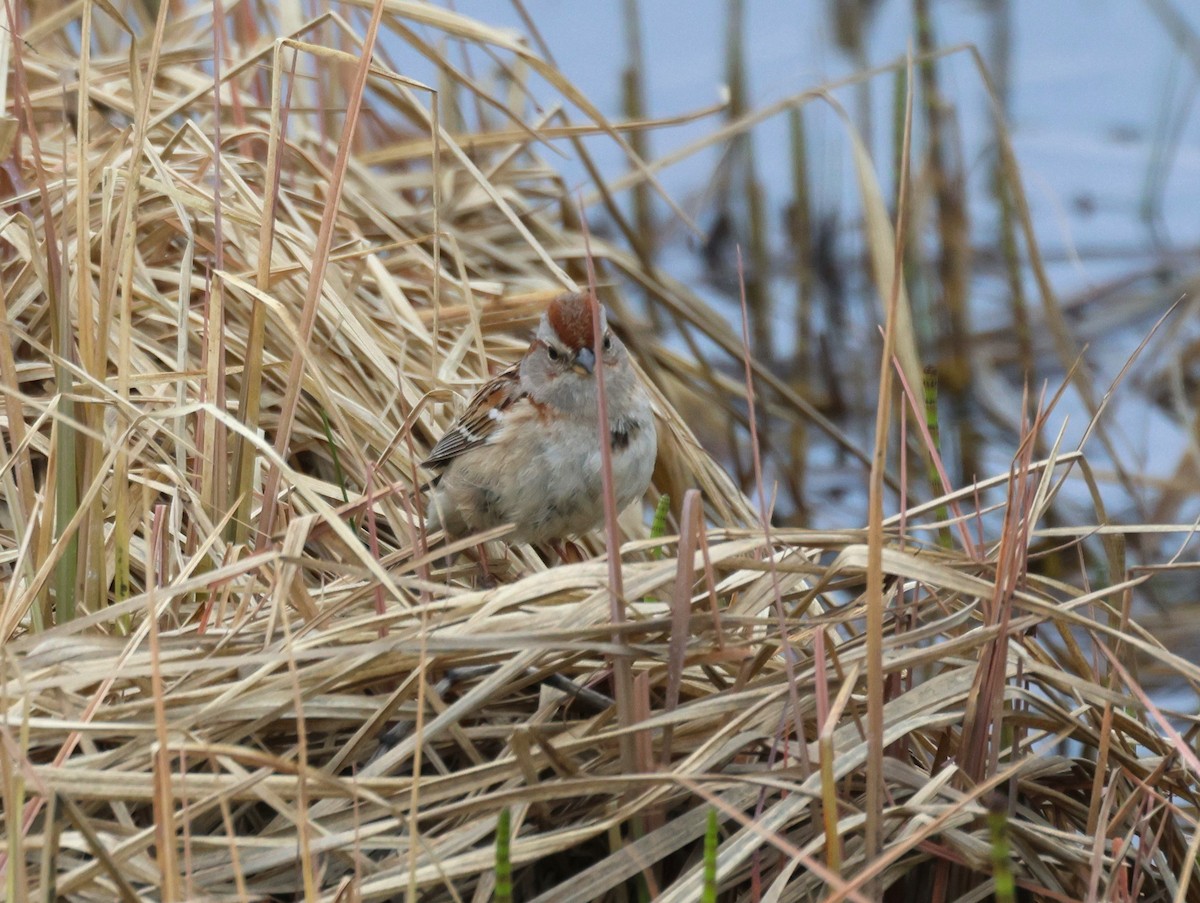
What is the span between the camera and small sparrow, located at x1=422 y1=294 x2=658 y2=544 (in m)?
3.09

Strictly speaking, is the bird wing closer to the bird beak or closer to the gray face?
the gray face

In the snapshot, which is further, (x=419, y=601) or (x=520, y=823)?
(x=419, y=601)

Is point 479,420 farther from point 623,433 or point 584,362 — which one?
point 623,433

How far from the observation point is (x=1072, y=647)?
2379 millimetres

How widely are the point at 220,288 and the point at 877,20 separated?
548cm

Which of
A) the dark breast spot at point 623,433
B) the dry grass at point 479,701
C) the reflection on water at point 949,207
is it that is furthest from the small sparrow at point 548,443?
the reflection on water at point 949,207

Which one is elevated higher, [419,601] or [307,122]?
[307,122]

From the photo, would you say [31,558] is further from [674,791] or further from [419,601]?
[674,791]

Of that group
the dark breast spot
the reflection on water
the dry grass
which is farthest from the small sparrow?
the reflection on water

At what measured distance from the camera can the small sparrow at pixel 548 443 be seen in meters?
3.09

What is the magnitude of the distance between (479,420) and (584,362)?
0.89 ft

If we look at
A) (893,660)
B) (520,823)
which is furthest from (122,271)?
(893,660)

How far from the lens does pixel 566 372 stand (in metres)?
3.31

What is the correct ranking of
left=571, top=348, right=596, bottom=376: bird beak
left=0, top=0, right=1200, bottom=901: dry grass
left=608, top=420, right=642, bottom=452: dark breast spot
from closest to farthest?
left=0, top=0, right=1200, bottom=901: dry grass < left=608, top=420, right=642, bottom=452: dark breast spot < left=571, top=348, right=596, bottom=376: bird beak
